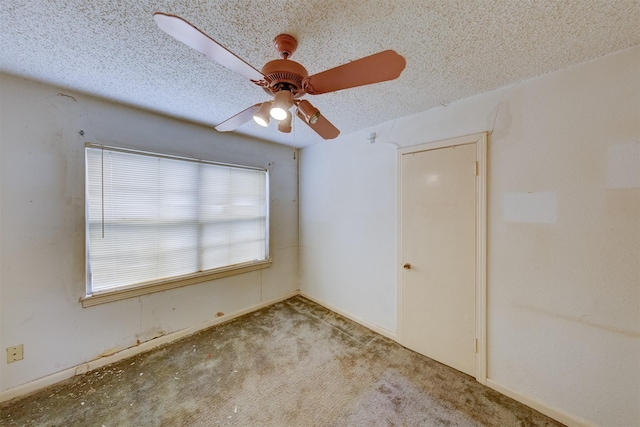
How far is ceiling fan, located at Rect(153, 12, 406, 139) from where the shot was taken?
2.75 feet

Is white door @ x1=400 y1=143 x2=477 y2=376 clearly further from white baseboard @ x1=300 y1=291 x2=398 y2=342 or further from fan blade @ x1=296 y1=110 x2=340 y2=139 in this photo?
fan blade @ x1=296 y1=110 x2=340 y2=139

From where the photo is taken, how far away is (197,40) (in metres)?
0.85

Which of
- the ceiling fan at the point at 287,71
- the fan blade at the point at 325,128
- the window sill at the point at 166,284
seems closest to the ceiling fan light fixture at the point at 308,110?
the ceiling fan at the point at 287,71

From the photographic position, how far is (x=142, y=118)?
223cm

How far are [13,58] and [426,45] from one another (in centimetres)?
258

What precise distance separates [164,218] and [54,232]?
759mm

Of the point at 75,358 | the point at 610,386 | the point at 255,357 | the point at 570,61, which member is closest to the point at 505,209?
the point at 570,61

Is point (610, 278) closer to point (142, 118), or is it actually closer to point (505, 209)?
point (505, 209)

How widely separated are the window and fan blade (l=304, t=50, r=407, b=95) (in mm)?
2025

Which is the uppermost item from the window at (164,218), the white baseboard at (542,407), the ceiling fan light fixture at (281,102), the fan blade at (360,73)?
the fan blade at (360,73)

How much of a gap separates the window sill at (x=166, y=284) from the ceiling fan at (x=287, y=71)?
2.09m

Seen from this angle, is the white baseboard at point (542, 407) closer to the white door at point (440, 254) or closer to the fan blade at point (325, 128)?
the white door at point (440, 254)

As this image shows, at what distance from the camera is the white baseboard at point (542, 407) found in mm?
1465

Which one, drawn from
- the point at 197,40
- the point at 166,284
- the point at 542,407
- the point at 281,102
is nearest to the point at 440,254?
the point at 542,407
